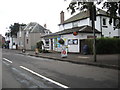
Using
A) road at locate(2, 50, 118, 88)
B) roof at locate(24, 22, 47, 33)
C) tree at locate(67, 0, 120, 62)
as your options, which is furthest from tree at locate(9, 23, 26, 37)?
road at locate(2, 50, 118, 88)

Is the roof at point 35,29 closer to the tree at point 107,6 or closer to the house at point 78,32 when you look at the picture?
the house at point 78,32

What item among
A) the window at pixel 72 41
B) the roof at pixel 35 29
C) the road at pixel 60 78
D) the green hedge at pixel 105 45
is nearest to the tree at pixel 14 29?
the roof at pixel 35 29

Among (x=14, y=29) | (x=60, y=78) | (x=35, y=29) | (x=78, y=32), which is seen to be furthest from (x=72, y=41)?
(x=14, y=29)

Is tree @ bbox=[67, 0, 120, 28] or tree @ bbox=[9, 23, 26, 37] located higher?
tree @ bbox=[9, 23, 26, 37]

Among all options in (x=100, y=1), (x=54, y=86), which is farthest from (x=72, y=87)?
(x=100, y=1)

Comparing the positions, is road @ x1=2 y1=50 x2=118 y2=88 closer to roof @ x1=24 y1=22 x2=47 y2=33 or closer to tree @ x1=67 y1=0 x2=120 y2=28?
tree @ x1=67 y1=0 x2=120 y2=28

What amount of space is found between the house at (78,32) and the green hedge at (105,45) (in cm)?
249

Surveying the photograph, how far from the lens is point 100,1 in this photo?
42.3 feet

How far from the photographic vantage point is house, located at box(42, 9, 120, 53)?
26395mm

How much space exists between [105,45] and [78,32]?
15.6ft

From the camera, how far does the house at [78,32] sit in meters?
26.4

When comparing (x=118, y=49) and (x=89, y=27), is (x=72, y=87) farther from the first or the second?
(x=89, y=27)

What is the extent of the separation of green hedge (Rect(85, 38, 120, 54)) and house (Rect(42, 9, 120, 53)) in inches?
98.0

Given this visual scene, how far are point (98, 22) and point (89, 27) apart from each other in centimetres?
307
